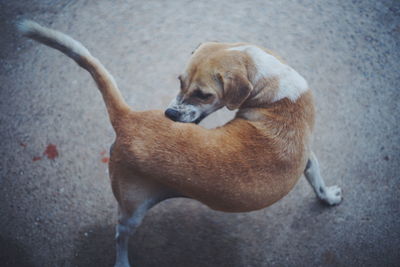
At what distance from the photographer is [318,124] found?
3102mm

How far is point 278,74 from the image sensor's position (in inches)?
83.7

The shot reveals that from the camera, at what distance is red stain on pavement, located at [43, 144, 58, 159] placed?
305 cm

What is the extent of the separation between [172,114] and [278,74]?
78cm

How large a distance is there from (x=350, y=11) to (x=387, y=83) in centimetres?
98

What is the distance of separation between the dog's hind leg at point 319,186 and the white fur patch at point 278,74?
58 centimetres

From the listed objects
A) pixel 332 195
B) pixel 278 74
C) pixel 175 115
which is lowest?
pixel 332 195

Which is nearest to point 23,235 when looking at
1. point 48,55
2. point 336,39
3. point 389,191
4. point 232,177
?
point 48,55

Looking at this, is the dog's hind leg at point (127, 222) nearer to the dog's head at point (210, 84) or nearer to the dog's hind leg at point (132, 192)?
the dog's hind leg at point (132, 192)

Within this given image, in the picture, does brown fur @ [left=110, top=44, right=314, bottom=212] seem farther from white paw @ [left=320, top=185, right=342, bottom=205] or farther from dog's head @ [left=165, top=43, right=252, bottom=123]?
white paw @ [left=320, top=185, right=342, bottom=205]

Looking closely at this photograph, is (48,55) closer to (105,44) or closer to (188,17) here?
(105,44)

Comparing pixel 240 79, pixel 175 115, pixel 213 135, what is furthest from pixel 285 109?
pixel 175 115

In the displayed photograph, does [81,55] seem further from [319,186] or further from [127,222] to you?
[319,186]

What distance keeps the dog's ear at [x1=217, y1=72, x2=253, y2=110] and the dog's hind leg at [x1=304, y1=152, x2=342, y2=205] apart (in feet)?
2.49

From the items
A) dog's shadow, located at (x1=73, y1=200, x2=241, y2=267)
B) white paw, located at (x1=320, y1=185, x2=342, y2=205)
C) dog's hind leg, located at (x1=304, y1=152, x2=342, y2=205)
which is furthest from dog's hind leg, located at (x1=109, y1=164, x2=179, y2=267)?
white paw, located at (x1=320, y1=185, x2=342, y2=205)
